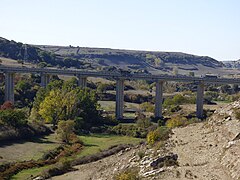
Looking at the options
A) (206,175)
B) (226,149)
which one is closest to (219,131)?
(226,149)

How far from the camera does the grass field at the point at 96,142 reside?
4200 cm

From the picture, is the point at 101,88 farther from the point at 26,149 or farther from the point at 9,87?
the point at 26,149

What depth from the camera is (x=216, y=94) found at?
132m

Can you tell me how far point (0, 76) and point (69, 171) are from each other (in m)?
76.9

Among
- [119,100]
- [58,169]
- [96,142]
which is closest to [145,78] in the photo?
[119,100]

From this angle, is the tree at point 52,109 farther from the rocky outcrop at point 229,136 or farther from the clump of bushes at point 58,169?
the rocky outcrop at point 229,136

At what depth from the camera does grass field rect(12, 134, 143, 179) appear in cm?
4200

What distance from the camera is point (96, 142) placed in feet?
195

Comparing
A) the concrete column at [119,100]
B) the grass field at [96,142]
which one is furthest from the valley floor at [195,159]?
the concrete column at [119,100]

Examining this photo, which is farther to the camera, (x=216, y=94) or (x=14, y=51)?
(x=14, y=51)

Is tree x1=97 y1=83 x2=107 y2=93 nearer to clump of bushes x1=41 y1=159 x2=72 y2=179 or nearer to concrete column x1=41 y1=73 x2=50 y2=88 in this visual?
concrete column x1=41 y1=73 x2=50 y2=88

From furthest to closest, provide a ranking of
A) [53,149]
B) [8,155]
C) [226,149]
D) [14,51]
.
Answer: [14,51], [53,149], [8,155], [226,149]

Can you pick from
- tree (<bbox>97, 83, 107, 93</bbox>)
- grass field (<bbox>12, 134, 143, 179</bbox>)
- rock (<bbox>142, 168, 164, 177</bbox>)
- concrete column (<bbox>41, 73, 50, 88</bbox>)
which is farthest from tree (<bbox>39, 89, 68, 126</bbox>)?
tree (<bbox>97, 83, 107, 93</bbox>)

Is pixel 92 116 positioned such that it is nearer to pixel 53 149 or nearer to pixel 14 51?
pixel 53 149
